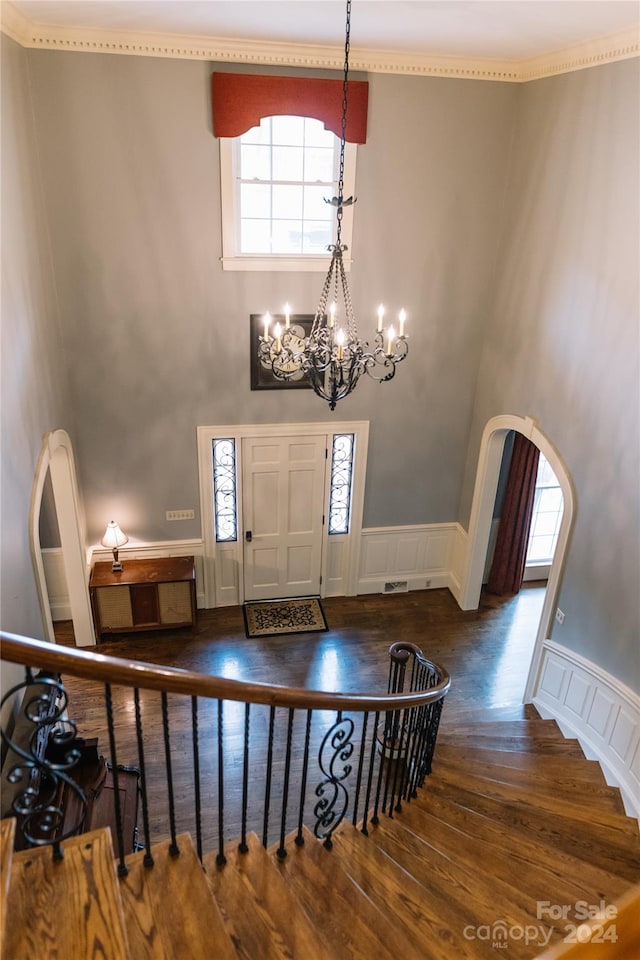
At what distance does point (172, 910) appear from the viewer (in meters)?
2.21

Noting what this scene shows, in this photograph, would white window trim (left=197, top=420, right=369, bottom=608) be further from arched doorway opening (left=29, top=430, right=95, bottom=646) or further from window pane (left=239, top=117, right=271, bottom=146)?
window pane (left=239, top=117, right=271, bottom=146)

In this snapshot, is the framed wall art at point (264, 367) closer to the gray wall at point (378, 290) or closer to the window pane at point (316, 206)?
the gray wall at point (378, 290)

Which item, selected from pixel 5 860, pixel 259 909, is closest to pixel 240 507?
pixel 259 909

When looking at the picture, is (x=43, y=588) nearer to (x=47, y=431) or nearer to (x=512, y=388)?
(x=47, y=431)

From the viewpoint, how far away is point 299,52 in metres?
5.18

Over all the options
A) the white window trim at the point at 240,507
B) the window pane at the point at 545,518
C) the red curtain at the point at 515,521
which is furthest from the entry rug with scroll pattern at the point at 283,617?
the window pane at the point at 545,518

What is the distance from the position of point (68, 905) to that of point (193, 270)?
4971 mm

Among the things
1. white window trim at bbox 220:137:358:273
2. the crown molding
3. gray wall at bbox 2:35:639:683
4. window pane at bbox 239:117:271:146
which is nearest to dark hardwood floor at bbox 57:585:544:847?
gray wall at bbox 2:35:639:683

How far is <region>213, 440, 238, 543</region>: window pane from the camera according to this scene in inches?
262

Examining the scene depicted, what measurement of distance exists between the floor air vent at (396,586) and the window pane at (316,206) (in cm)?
403

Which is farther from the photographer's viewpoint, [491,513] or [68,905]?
[491,513]

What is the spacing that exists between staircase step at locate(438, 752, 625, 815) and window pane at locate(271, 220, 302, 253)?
177 inches

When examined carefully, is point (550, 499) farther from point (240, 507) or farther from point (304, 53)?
point (304, 53)

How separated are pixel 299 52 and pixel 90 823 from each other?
5.82 m
